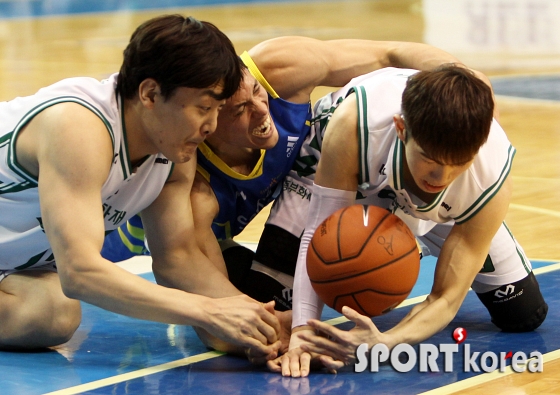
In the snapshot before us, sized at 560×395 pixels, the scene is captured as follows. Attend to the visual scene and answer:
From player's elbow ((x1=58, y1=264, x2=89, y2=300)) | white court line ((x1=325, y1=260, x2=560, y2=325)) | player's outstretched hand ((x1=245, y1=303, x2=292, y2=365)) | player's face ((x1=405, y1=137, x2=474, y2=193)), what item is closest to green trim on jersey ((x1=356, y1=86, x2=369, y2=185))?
player's face ((x1=405, y1=137, x2=474, y2=193))

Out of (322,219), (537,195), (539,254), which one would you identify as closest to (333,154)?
(322,219)

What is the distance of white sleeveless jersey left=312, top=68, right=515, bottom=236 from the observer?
143 inches

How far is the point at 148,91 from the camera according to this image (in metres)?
3.50

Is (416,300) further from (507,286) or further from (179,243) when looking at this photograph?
(179,243)

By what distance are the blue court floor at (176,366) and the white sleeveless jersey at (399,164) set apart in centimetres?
58

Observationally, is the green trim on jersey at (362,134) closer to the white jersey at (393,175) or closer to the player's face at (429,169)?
the white jersey at (393,175)

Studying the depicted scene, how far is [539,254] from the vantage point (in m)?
5.38

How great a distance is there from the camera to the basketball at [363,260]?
3.55m

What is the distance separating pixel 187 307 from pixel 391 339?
0.75m

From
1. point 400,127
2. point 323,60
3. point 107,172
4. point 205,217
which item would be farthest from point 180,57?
point 323,60

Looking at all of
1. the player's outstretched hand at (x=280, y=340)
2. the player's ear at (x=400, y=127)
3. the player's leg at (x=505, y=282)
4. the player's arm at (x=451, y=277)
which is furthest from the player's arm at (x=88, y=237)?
the player's leg at (x=505, y=282)

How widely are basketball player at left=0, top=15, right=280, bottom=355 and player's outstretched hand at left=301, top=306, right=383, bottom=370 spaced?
0.17m

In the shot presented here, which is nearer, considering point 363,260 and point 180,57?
point 180,57

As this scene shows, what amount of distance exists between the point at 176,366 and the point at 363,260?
2.70 feet
